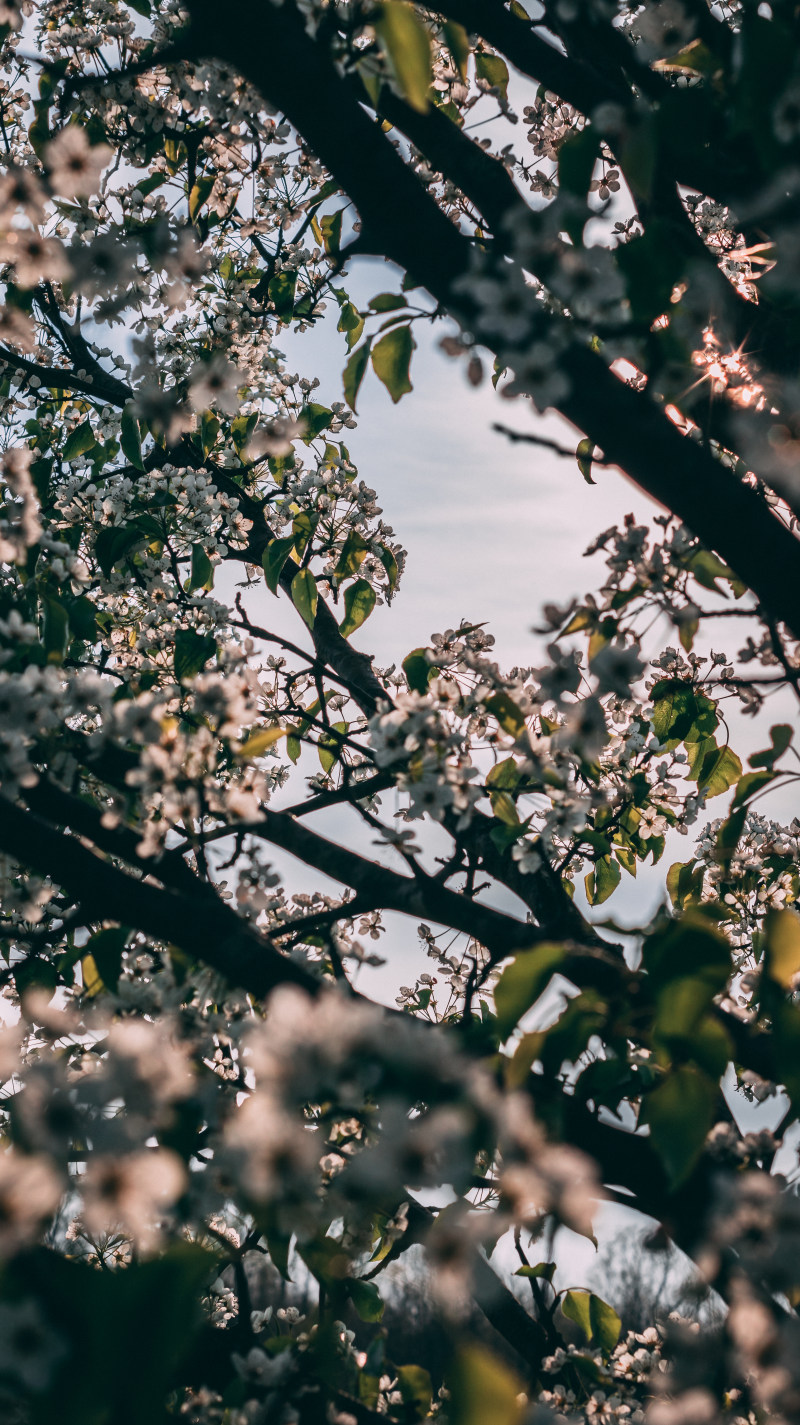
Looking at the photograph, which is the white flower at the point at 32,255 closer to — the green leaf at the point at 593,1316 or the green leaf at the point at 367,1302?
the green leaf at the point at 367,1302

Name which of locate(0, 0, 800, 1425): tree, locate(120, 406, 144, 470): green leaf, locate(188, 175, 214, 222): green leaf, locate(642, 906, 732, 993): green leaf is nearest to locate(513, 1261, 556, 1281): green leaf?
locate(0, 0, 800, 1425): tree

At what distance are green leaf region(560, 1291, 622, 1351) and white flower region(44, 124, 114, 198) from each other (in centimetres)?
396

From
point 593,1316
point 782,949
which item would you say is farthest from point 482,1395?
point 593,1316

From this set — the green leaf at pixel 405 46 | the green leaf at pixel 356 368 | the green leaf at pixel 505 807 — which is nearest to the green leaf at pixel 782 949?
the green leaf at pixel 505 807

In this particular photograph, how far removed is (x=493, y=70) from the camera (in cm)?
315

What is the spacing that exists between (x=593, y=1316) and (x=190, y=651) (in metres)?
3.02

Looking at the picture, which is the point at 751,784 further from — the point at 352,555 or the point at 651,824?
the point at 651,824

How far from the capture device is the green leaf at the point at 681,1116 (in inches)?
48.9

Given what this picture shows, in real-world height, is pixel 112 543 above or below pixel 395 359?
above

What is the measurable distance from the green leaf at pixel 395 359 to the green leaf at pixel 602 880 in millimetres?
2762

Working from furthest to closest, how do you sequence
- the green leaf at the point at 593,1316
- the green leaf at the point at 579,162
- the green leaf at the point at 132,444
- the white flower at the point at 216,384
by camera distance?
the green leaf at the point at 132,444 < the green leaf at the point at 593,1316 < the white flower at the point at 216,384 < the green leaf at the point at 579,162

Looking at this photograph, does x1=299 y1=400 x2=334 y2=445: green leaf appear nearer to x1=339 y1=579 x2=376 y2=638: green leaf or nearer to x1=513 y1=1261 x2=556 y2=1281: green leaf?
x1=339 y1=579 x2=376 y2=638: green leaf

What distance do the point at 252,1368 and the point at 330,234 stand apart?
4226 millimetres

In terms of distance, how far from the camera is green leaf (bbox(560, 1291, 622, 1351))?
333cm
